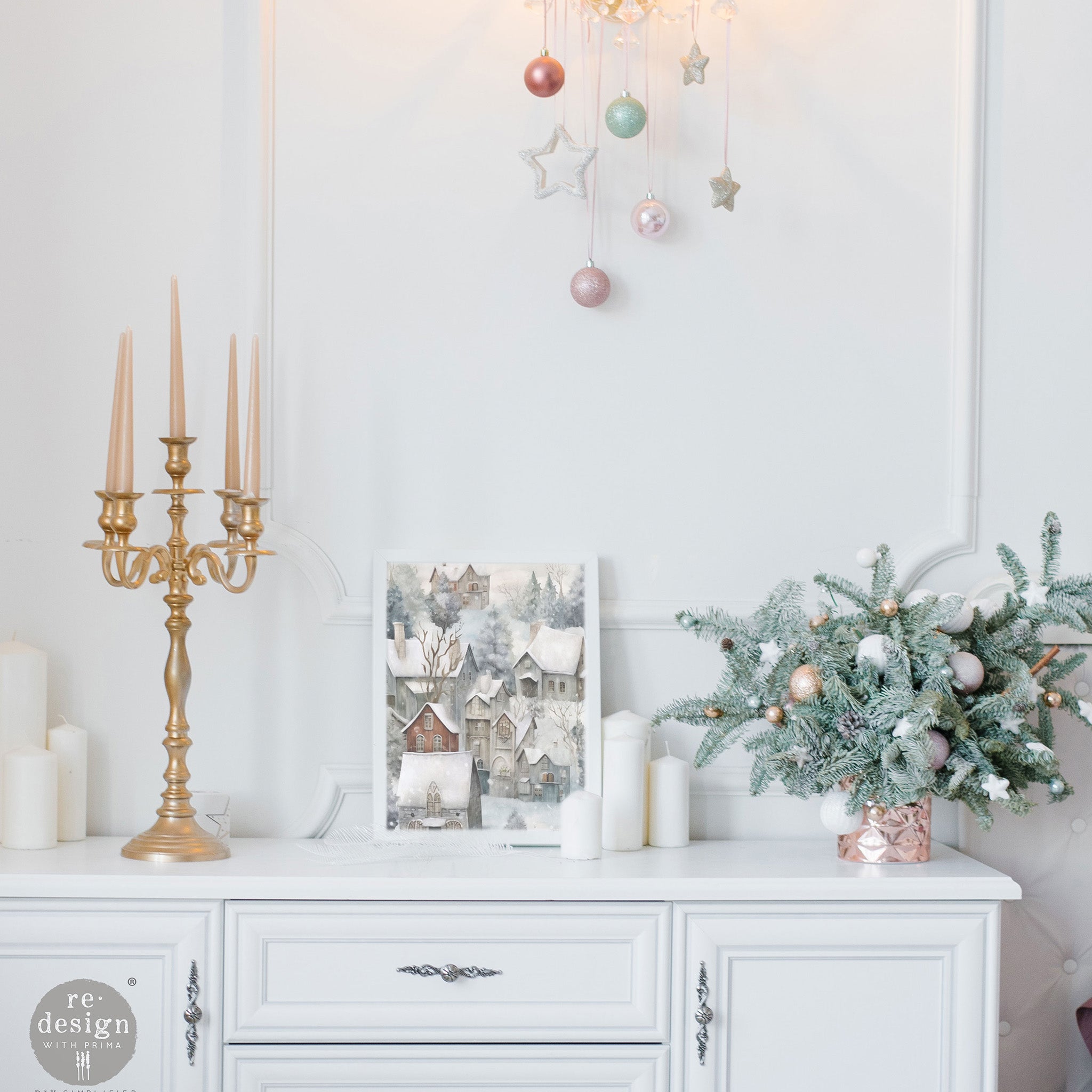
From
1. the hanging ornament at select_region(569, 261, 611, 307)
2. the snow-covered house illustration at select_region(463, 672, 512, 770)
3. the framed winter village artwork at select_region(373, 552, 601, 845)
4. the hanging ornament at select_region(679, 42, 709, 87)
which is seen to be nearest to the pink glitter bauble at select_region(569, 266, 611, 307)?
the hanging ornament at select_region(569, 261, 611, 307)

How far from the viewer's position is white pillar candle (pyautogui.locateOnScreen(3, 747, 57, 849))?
5.17 feet

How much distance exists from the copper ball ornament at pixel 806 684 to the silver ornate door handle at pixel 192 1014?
3.02 ft

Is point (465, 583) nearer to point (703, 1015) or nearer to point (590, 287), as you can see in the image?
point (590, 287)

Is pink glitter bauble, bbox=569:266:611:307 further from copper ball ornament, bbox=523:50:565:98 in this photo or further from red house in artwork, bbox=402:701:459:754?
red house in artwork, bbox=402:701:459:754

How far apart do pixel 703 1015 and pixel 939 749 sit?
499 millimetres

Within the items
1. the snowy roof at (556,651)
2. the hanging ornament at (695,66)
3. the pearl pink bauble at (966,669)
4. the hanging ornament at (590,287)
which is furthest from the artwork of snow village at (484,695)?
the hanging ornament at (695,66)

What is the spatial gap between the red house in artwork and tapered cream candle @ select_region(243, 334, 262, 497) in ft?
1.46

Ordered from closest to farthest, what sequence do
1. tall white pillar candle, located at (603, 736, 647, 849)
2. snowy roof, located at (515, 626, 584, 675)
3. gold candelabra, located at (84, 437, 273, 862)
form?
gold candelabra, located at (84, 437, 273, 862) → tall white pillar candle, located at (603, 736, 647, 849) → snowy roof, located at (515, 626, 584, 675)

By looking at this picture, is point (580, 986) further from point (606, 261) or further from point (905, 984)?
point (606, 261)

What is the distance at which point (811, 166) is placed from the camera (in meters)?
1.82

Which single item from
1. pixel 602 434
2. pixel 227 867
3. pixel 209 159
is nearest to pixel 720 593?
pixel 602 434

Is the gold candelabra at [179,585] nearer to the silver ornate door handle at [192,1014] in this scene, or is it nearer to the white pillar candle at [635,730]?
the silver ornate door handle at [192,1014]

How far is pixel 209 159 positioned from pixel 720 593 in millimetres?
1158

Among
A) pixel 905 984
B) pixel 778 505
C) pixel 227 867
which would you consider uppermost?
pixel 778 505
